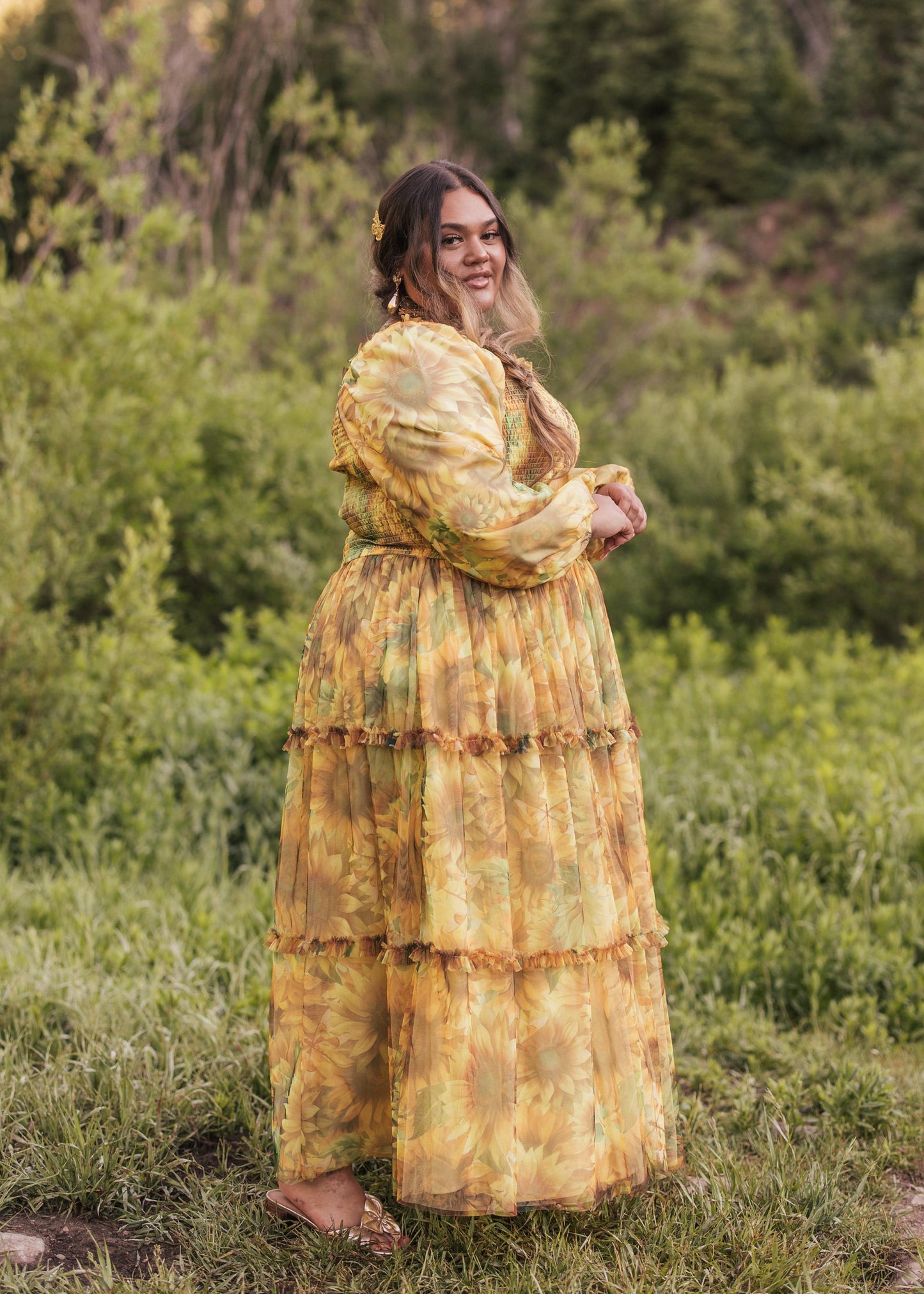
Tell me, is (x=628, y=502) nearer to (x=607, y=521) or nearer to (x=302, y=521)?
(x=607, y=521)

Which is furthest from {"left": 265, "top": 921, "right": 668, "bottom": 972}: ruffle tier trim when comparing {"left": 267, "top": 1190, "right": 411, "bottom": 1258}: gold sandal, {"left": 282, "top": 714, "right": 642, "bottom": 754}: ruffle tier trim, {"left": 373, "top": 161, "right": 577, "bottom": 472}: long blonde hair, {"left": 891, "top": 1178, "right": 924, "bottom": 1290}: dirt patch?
{"left": 373, "top": 161, "right": 577, "bottom": 472}: long blonde hair

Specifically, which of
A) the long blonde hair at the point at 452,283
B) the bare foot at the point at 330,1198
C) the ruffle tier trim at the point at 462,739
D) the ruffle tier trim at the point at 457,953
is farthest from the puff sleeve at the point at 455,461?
the bare foot at the point at 330,1198

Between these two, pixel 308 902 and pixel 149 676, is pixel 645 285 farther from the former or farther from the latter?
pixel 308 902

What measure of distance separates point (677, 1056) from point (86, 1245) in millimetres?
1554

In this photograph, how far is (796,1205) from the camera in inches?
89.7

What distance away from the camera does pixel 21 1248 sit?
218cm

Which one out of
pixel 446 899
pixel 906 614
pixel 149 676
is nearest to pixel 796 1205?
pixel 446 899

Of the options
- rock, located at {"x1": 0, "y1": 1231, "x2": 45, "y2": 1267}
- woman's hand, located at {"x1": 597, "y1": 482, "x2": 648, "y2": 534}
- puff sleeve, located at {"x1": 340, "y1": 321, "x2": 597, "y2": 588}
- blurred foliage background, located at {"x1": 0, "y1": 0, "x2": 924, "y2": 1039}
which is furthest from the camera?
blurred foliage background, located at {"x1": 0, "y1": 0, "x2": 924, "y2": 1039}

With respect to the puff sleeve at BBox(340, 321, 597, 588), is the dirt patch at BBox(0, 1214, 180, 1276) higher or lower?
lower

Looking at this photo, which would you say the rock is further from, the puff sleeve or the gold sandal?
the puff sleeve

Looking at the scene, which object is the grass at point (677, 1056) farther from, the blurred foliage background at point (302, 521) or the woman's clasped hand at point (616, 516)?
the woman's clasped hand at point (616, 516)

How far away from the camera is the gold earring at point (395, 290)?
2.22 metres

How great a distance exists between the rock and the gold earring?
194cm

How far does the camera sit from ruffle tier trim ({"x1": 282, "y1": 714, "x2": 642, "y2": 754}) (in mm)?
2027
